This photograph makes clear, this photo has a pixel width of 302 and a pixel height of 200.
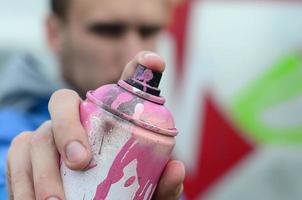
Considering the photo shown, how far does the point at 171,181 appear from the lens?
93cm

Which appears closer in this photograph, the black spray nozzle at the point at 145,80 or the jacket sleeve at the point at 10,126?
the black spray nozzle at the point at 145,80

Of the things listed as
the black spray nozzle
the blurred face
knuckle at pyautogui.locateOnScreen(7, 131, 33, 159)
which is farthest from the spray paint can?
the blurred face

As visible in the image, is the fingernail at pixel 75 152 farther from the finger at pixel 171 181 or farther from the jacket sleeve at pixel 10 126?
the jacket sleeve at pixel 10 126

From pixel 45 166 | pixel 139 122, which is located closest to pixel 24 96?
pixel 45 166

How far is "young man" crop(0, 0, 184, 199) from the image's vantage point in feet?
2.95

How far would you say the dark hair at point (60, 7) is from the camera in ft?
7.50

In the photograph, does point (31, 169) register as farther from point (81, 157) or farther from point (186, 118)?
point (186, 118)

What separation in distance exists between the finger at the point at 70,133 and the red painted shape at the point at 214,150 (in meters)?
2.02

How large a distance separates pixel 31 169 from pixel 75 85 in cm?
121

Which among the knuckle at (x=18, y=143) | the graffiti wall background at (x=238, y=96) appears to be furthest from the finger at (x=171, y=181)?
the graffiti wall background at (x=238, y=96)

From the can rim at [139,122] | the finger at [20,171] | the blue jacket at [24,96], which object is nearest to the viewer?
the can rim at [139,122]

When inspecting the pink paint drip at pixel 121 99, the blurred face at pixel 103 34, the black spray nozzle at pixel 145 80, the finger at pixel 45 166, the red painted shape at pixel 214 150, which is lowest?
the red painted shape at pixel 214 150

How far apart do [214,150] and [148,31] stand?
32.5 inches

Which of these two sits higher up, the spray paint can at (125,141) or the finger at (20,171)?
the spray paint can at (125,141)
